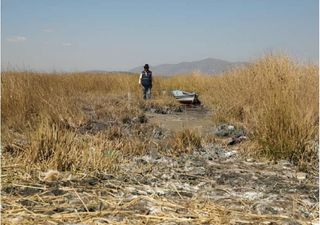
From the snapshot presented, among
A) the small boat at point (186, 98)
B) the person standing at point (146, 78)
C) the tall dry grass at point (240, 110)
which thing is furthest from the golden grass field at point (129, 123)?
the small boat at point (186, 98)

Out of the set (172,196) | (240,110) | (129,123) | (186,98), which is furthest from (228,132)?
(186,98)

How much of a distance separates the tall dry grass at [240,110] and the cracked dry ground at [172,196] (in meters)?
0.46

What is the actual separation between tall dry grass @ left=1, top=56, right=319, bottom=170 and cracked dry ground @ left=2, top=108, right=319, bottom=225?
0.46 meters

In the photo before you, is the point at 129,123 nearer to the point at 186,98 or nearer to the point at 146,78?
the point at 146,78

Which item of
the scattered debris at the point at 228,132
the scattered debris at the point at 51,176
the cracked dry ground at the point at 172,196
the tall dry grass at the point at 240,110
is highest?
the tall dry grass at the point at 240,110

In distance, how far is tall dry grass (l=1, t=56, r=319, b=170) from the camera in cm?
603

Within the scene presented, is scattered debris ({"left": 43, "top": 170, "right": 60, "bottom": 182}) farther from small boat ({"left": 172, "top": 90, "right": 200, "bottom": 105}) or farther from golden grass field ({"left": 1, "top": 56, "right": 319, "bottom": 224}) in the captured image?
small boat ({"left": 172, "top": 90, "right": 200, "bottom": 105})

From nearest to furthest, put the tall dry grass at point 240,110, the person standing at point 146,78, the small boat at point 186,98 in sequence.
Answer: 1. the tall dry grass at point 240,110
2. the person standing at point 146,78
3. the small boat at point 186,98

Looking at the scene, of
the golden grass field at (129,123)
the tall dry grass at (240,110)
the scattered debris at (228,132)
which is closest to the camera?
the golden grass field at (129,123)

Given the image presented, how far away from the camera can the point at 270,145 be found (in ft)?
20.2

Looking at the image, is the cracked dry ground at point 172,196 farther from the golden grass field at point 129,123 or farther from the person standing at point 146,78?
the person standing at point 146,78

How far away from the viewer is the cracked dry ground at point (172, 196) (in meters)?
3.77

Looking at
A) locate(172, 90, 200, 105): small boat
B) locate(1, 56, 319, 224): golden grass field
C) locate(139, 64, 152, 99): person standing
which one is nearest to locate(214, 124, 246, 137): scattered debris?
locate(1, 56, 319, 224): golden grass field

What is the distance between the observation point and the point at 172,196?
14.4 ft
